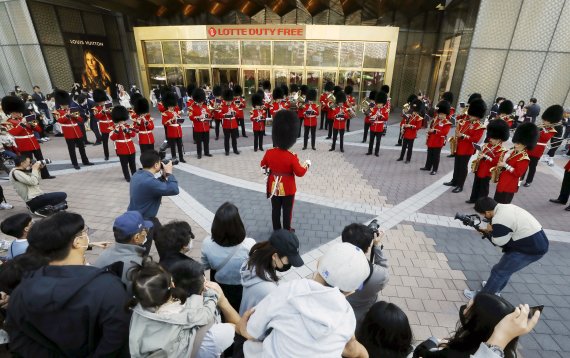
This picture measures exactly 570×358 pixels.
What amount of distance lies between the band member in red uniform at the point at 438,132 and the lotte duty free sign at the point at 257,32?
9985 mm

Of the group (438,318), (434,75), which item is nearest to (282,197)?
(438,318)

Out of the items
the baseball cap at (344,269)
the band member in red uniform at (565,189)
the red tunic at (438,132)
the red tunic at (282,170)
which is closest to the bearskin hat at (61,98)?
the red tunic at (282,170)

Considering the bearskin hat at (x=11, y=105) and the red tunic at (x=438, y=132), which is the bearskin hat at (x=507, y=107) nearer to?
the red tunic at (x=438, y=132)

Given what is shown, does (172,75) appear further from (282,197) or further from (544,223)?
(544,223)

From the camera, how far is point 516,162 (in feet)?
17.3

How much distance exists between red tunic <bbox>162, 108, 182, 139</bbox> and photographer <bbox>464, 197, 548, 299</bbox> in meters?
7.56

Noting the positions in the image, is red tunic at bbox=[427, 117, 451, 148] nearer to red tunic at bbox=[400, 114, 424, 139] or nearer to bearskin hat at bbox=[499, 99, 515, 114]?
red tunic at bbox=[400, 114, 424, 139]

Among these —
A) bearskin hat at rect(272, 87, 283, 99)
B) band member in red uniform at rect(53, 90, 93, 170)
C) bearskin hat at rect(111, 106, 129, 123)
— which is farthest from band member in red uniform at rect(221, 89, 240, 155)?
band member in red uniform at rect(53, 90, 93, 170)

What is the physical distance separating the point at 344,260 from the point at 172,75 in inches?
755

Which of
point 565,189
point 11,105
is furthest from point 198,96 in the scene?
point 565,189

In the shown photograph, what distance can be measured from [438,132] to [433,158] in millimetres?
868

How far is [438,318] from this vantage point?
3.77 metres

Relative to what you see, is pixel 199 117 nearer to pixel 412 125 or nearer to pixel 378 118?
pixel 378 118

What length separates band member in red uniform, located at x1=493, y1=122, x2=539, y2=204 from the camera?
17.2 ft
